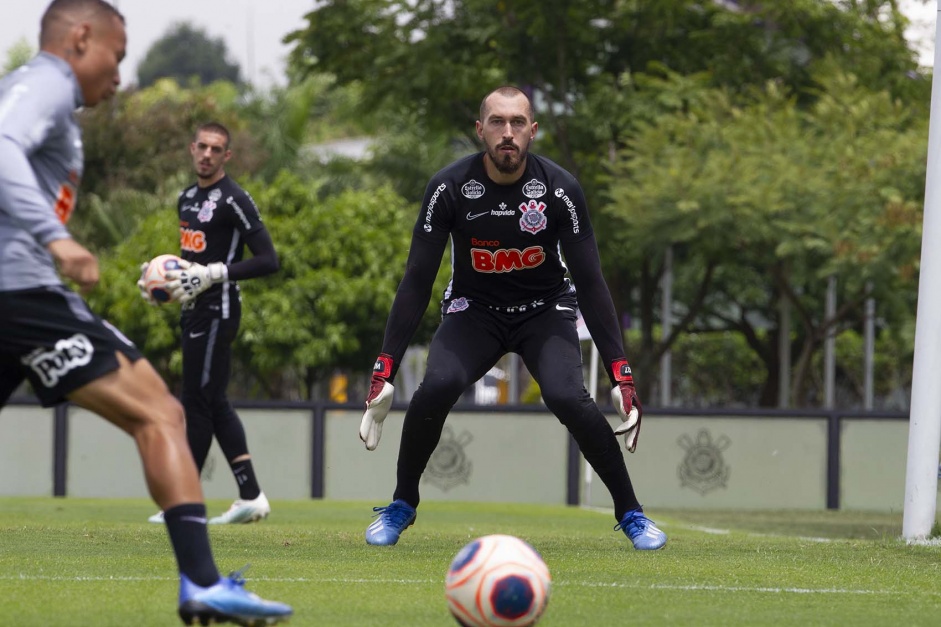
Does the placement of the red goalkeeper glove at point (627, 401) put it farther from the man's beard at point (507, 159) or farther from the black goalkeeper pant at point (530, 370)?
the man's beard at point (507, 159)

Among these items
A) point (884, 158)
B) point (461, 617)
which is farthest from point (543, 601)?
point (884, 158)

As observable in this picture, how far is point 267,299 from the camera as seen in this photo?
24.5 metres

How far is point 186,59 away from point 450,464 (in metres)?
93.0

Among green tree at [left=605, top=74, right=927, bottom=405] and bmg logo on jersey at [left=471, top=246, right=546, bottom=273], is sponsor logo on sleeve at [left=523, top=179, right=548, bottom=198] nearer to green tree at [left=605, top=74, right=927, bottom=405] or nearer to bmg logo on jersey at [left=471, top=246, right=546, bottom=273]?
bmg logo on jersey at [left=471, top=246, right=546, bottom=273]

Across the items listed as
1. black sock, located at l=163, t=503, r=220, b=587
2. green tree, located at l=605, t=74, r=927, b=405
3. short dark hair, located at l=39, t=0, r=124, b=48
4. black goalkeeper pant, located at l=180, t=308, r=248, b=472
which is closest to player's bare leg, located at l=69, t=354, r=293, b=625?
black sock, located at l=163, t=503, r=220, b=587

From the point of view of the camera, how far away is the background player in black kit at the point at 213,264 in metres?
9.65

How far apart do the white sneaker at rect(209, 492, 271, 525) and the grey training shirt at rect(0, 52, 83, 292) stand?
5474 millimetres

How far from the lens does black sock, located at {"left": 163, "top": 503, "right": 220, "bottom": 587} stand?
450 centimetres

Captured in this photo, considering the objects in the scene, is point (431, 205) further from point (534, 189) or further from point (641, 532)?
point (641, 532)

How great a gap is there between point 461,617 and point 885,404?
3322 centimetres

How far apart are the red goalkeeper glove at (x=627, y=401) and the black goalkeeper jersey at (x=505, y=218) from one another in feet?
1.97

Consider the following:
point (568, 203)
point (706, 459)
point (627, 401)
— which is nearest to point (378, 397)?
point (627, 401)

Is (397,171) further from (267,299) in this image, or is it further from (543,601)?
(543,601)

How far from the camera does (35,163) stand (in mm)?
4523
